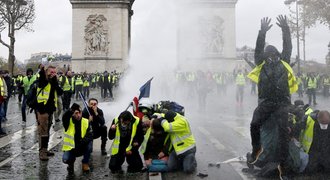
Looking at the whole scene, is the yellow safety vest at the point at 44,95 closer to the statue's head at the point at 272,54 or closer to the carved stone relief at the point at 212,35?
the statue's head at the point at 272,54

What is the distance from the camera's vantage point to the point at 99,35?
1515 inches

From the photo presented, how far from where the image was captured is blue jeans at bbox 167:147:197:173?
781cm

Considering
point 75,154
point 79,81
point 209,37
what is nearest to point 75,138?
point 75,154

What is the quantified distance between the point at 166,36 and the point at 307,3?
63.1ft

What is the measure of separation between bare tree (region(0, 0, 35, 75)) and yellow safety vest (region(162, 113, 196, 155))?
36.7 m

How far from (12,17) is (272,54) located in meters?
39.6

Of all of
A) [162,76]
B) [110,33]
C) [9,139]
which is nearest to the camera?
[9,139]

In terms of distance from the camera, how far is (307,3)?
41.3 meters

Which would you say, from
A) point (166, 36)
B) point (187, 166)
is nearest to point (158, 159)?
point (187, 166)

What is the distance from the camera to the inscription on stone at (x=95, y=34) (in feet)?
126

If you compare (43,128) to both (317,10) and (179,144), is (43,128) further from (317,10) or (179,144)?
(317,10)

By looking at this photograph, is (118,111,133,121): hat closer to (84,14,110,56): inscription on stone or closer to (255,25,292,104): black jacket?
(255,25,292,104): black jacket

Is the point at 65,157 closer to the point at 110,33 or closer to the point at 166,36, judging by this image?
the point at 166,36

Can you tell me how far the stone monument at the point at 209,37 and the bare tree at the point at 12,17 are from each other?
16668 mm
